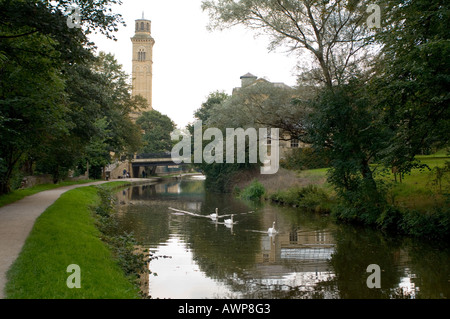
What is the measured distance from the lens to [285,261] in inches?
432

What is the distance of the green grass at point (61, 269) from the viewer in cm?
601

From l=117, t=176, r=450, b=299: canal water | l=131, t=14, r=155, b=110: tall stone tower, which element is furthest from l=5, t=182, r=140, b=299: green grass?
l=131, t=14, r=155, b=110: tall stone tower

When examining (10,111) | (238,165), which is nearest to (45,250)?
(10,111)

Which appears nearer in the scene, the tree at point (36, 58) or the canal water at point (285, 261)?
the canal water at point (285, 261)

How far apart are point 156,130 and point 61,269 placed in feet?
245

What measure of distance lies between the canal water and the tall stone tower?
10905cm

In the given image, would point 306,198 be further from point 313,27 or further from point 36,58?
point 36,58

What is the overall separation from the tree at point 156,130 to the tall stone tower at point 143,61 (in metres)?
39.5

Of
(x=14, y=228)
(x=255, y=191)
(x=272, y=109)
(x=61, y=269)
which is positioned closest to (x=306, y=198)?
(x=272, y=109)

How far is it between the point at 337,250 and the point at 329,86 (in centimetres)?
883

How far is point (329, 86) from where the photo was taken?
18578mm

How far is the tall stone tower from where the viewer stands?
12256 cm

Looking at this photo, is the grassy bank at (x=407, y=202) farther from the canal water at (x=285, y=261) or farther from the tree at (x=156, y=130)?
the tree at (x=156, y=130)

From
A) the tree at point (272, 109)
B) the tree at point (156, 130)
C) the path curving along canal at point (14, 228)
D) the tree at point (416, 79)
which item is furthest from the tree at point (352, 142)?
the tree at point (156, 130)
